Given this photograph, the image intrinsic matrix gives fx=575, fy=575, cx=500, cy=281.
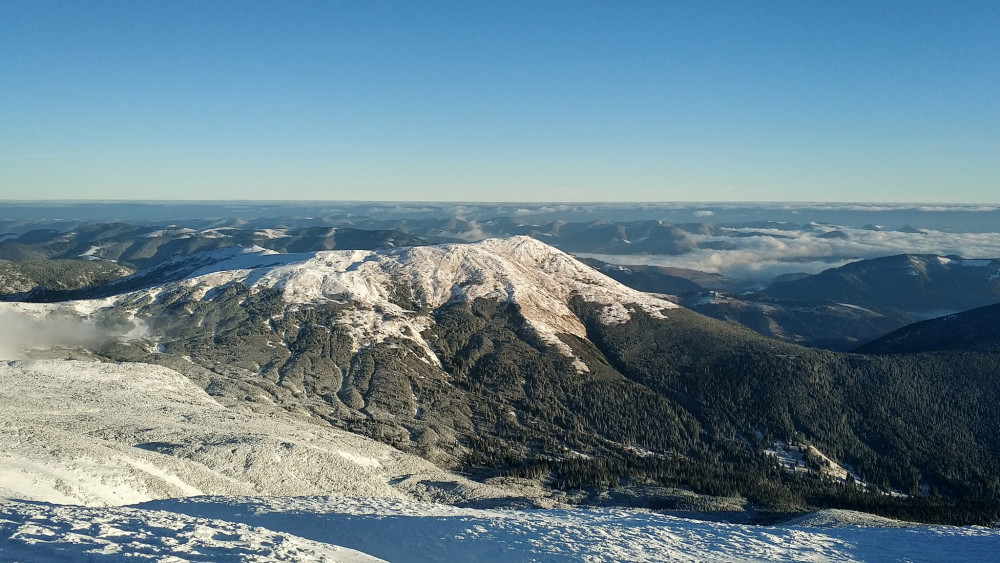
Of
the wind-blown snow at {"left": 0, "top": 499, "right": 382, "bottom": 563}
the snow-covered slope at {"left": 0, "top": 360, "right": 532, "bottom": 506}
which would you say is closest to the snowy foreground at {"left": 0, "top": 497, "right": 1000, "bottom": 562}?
the wind-blown snow at {"left": 0, "top": 499, "right": 382, "bottom": 563}

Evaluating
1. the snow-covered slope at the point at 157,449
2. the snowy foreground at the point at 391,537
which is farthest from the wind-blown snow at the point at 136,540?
the snow-covered slope at the point at 157,449

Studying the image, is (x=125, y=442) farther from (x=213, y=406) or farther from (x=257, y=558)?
(x=257, y=558)

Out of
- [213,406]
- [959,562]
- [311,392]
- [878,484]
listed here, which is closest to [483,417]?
[311,392]

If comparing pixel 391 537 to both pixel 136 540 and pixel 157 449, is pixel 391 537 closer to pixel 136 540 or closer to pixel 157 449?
pixel 136 540

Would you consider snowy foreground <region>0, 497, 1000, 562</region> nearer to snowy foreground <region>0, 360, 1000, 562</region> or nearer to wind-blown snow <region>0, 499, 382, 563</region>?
wind-blown snow <region>0, 499, 382, 563</region>

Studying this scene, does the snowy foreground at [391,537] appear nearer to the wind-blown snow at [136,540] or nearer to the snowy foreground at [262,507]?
the wind-blown snow at [136,540]

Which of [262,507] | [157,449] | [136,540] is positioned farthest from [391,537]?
[157,449]

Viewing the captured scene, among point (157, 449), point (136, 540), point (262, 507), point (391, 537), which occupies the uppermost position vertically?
point (136, 540)
